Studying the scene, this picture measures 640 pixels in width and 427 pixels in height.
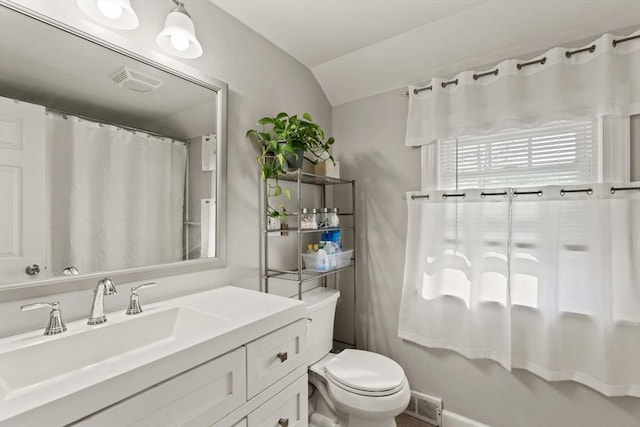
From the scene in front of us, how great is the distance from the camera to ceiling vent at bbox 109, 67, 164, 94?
116 cm

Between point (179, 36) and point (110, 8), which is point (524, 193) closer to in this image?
point (179, 36)

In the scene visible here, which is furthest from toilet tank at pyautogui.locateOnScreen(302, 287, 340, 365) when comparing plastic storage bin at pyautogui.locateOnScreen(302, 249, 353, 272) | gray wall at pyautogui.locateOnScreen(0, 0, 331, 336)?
gray wall at pyautogui.locateOnScreen(0, 0, 331, 336)

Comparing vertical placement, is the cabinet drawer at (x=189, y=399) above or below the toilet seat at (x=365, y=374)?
above

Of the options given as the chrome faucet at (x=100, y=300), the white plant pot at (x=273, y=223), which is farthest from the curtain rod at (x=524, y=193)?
the chrome faucet at (x=100, y=300)

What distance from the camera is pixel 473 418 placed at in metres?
1.73

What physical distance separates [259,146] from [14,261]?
1116 millimetres

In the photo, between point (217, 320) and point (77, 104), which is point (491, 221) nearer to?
point (217, 320)

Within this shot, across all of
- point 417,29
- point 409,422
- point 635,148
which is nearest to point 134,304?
point 409,422

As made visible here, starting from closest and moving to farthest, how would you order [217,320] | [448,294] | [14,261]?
[14,261] → [217,320] → [448,294]

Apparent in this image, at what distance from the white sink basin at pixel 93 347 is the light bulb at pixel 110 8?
1038mm

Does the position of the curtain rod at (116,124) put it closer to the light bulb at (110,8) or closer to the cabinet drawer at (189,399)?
the light bulb at (110,8)

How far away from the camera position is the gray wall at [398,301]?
1543 millimetres

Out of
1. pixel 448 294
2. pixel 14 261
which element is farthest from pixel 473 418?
pixel 14 261

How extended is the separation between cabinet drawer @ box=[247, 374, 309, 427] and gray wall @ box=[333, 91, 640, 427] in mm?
1024
